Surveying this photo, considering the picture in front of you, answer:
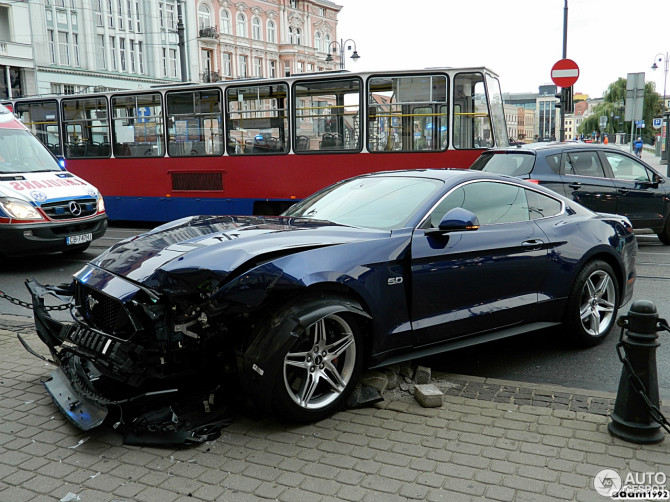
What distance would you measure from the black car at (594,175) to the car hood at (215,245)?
20.3 ft

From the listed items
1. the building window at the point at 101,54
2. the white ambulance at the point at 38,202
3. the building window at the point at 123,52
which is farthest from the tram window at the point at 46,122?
the building window at the point at 123,52

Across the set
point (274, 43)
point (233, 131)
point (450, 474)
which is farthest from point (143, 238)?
point (274, 43)

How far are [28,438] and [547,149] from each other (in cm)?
862

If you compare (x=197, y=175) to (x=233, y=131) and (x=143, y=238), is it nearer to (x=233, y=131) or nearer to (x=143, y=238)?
(x=233, y=131)

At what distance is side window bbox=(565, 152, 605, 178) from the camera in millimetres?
10242

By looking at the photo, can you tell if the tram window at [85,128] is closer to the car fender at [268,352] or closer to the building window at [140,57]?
the car fender at [268,352]

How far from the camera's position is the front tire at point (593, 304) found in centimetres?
538

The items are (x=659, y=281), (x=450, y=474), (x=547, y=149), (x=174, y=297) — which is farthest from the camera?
(x=547, y=149)

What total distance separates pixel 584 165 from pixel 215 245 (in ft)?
26.5

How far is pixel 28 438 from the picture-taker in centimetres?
379

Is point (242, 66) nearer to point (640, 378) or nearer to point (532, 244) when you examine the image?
point (532, 244)

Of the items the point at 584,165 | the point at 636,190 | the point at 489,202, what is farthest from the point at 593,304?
the point at 636,190

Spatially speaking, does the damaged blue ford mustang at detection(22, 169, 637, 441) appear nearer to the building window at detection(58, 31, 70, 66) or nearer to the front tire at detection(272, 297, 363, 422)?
the front tire at detection(272, 297, 363, 422)

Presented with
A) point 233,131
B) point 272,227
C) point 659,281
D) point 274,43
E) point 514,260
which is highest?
point 274,43
